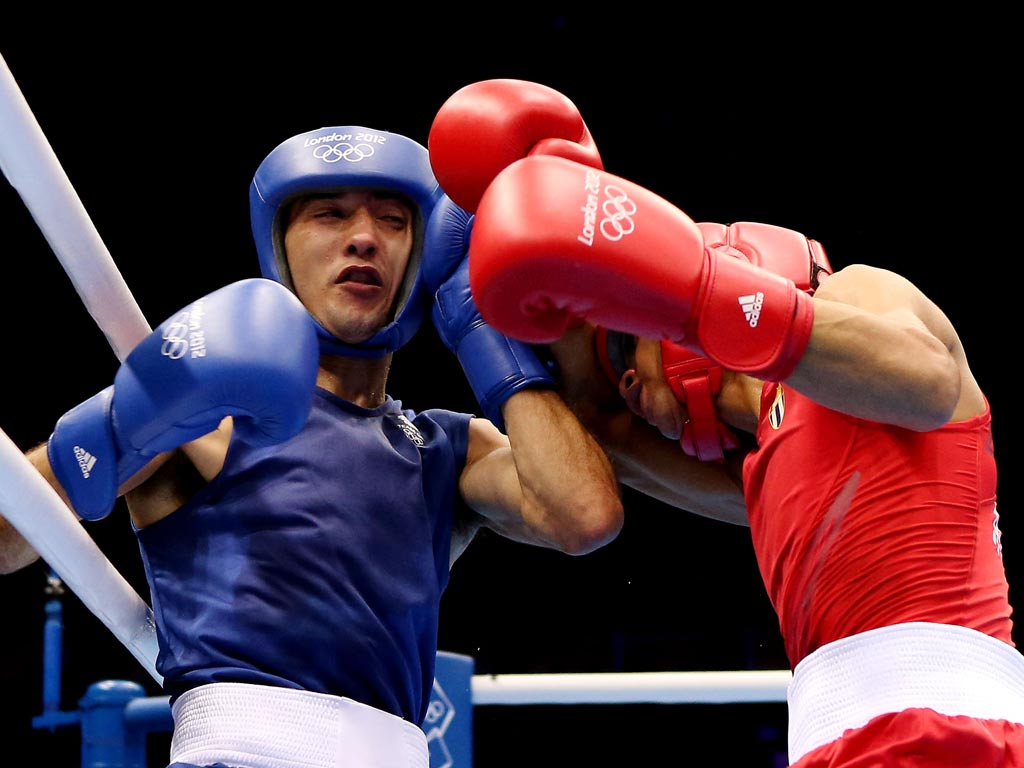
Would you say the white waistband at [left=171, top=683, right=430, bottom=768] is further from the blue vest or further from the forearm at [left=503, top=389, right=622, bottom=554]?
the forearm at [left=503, top=389, right=622, bottom=554]

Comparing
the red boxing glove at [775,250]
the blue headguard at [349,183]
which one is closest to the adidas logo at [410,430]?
the blue headguard at [349,183]

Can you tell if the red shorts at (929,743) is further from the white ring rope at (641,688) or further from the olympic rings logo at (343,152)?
the olympic rings logo at (343,152)

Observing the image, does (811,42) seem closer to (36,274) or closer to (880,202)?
(880,202)

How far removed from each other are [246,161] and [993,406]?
360 centimetres

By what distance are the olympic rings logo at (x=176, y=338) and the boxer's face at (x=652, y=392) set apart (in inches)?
28.4

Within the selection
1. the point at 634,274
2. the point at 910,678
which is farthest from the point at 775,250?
the point at 910,678

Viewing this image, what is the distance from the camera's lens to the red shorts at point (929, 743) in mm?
1448

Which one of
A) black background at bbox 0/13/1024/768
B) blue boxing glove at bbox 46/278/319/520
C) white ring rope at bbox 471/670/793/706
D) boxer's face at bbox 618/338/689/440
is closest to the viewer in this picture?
blue boxing glove at bbox 46/278/319/520

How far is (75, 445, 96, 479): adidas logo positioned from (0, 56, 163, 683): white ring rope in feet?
0.18

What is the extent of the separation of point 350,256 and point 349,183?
0.13 meters

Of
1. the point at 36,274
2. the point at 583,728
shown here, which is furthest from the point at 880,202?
the point at 36,274

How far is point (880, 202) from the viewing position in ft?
18.4

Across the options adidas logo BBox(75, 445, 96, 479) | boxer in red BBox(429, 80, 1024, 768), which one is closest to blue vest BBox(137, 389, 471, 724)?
adidas logo BBox(75, 445, 96, 479)

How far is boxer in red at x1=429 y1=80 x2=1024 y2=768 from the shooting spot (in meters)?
1.51
